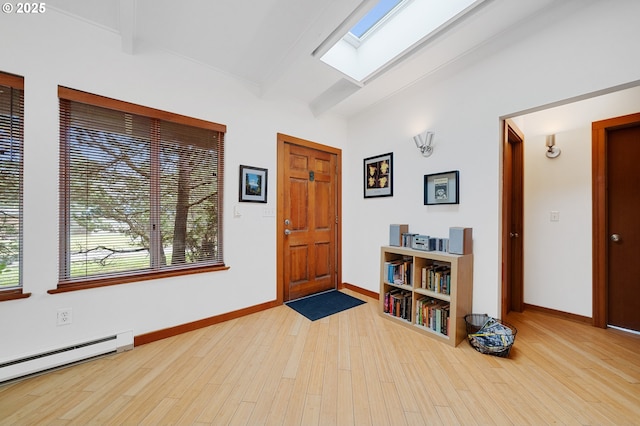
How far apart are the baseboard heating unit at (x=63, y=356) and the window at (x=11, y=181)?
0.47 m

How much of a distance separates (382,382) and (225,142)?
252 cm

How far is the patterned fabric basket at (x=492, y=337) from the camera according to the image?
1790 mm

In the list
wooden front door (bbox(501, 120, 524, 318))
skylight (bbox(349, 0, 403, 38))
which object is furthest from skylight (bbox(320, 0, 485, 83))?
wooden front door (bbox(501, 120, 524, 318))

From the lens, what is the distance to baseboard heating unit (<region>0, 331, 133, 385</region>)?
1.53 metres

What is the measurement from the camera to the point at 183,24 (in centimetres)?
188

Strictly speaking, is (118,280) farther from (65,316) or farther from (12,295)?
(12,295)

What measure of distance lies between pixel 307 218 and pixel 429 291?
167 centimetres

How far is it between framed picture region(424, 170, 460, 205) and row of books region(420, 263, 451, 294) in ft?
2.13

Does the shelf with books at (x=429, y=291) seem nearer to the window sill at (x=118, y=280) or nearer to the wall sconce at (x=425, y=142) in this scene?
the wall sconce at (x=425, y=142)

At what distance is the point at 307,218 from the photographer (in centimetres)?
313

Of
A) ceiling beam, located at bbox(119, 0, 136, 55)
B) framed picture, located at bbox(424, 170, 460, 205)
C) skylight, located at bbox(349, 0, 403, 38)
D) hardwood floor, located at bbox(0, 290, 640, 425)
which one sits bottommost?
hardwood floor, located at bbox(0, 290, 640, 425)

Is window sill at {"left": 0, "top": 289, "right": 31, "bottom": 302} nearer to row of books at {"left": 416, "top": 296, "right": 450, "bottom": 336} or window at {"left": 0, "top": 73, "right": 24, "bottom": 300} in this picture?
window at {"left": 0, "top": 73, "right": 24, "bottom": 300}

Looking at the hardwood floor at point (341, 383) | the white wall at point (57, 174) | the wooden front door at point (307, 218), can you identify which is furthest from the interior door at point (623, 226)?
the white wall at point (57, 174)

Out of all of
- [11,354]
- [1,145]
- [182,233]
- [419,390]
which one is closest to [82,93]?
[1,145]
